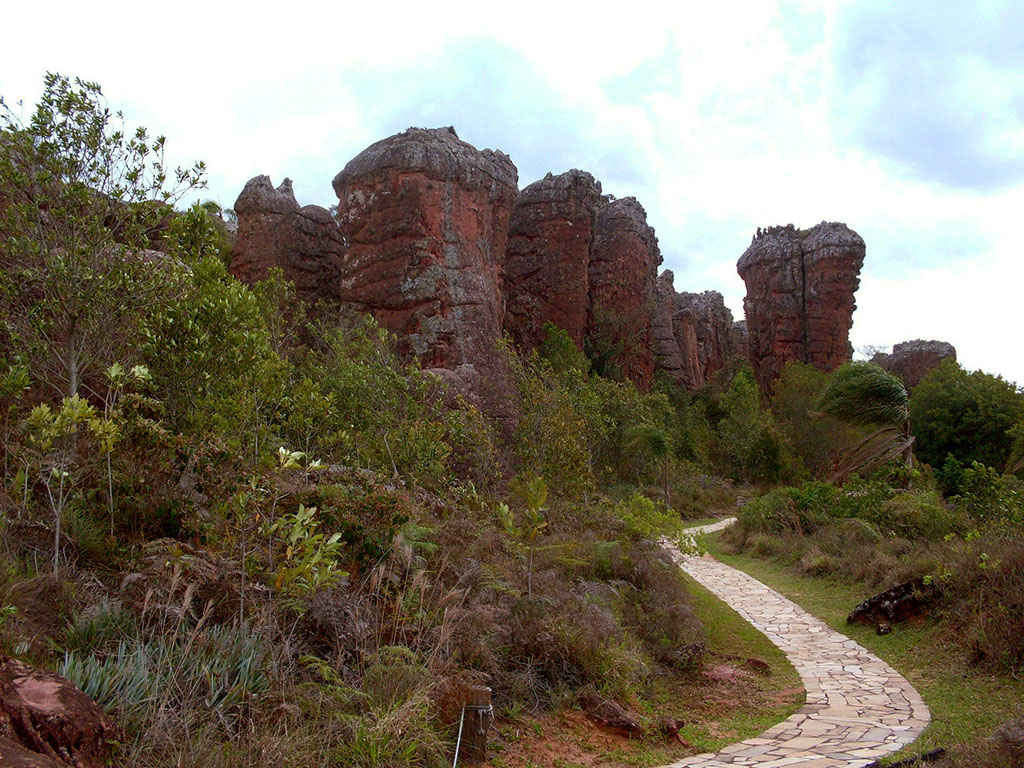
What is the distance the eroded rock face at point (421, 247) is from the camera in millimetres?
22438

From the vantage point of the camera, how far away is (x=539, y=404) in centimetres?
1536

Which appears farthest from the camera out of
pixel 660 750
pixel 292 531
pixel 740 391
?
pixel 740 391

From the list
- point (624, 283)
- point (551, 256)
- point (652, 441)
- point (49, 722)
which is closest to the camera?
point (49, 722)

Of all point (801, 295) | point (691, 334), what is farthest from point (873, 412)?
point (691, 334)

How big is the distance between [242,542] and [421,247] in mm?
18683

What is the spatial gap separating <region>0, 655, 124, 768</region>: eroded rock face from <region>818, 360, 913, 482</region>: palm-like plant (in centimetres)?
1780

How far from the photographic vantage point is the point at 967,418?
22.6 metres

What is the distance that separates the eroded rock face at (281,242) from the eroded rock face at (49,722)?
22.5 metres

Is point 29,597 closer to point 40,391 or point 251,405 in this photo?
point 251,405

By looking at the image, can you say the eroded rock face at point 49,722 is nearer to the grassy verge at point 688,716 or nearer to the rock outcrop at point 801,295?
the grassy verge at point 688,716

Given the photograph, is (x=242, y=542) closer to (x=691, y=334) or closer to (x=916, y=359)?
(x=691, y=334)

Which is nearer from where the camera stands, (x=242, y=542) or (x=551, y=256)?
(x=242, y=542)

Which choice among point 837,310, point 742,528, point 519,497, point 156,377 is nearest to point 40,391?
point 156,377

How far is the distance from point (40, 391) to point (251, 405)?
2.39 m
